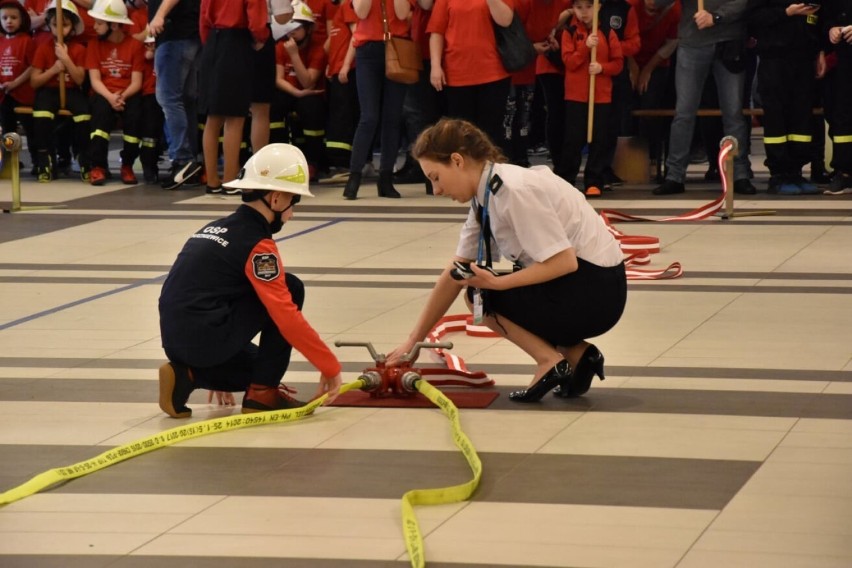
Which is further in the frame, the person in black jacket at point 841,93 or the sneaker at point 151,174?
the sneaker at point 151,174

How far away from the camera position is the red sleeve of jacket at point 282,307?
5.80m

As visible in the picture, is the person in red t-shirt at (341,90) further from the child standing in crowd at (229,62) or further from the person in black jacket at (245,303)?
the person in black jacket at (245,303)

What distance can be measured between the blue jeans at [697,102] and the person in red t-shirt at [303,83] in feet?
10.6

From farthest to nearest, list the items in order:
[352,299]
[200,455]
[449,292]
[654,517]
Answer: [352,299], [449,292], [200,455], [654,517]

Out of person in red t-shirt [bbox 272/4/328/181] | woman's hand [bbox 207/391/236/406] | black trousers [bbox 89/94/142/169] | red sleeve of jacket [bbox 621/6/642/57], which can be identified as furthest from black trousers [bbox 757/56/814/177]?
woman's hand [bbox 207/391/236/406]

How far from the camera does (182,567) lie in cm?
427

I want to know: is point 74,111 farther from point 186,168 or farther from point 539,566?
point 539,566

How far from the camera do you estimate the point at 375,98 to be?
42.7ft

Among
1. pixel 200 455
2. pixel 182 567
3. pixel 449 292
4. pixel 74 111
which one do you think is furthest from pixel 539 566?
pixel 74 111

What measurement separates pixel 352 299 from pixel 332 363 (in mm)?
2746

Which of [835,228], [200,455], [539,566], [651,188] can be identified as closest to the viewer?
[539,566]

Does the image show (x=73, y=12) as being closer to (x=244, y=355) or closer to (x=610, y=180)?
(x=610, y=180)

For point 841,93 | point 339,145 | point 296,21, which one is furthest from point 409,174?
point 841,93

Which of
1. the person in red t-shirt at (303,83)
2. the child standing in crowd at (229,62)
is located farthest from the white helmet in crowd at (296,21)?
the child standing in crowd at (229,62)
